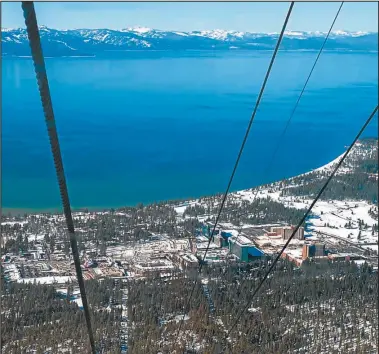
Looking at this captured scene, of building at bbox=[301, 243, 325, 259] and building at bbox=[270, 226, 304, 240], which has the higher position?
building at bbox=[301, 243, 325, 259]

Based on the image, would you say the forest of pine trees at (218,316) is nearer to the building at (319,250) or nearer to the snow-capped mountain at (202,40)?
the building at (319,250)

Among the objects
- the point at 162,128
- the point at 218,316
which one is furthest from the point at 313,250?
the point at 162,128

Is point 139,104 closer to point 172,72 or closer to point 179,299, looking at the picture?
point 172,72

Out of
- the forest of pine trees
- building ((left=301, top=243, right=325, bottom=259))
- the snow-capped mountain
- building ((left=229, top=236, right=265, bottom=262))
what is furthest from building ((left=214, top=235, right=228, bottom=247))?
the snow-capped mountain

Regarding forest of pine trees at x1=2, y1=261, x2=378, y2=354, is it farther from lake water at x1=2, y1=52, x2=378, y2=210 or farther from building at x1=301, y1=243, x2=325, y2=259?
lake water at x1=2, y1=52, x2=378, y2=210

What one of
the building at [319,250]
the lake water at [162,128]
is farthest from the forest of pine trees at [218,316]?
the lake water at [162,128]
